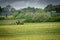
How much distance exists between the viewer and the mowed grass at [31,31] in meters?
3.20

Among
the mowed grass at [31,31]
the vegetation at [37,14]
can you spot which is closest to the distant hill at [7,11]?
the vegetation at [37,14]

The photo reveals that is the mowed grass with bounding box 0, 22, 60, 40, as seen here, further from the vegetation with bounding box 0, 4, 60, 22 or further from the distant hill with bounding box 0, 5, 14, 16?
the distant hill with bounding box 0, 5, 14, 16

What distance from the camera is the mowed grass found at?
10.5 feet

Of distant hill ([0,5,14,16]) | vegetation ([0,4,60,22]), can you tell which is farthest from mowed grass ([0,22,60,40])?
distant hill ([0,5,14,16])

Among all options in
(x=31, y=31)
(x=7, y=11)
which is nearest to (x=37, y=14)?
(x=31, y=31)

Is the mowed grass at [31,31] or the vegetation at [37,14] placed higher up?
the vegetation at [37,14]

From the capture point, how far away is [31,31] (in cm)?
323

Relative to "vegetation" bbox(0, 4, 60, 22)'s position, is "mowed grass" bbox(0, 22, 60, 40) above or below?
below

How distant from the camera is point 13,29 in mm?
3252

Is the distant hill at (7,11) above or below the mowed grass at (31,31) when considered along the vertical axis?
above

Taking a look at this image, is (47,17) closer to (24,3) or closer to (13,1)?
(24,3)

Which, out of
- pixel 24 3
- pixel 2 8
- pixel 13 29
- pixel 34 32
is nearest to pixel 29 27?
pixel 34 32

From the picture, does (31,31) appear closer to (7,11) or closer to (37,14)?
(37,14)

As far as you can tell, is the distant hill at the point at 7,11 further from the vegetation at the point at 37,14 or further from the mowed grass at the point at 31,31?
the mowed grass at the point at 31,31
